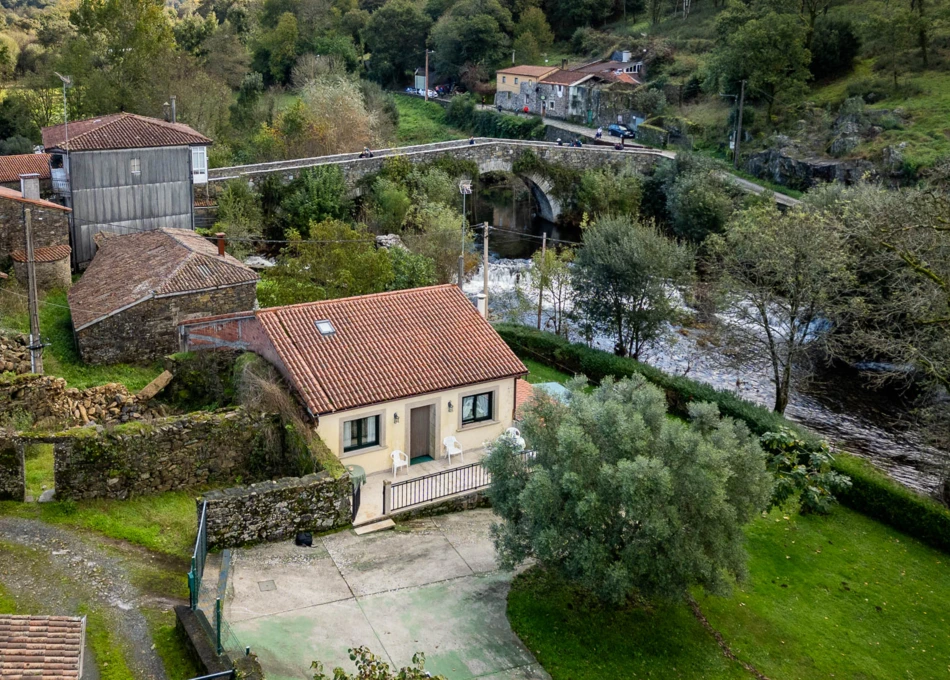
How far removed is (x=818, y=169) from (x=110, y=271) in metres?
39.3

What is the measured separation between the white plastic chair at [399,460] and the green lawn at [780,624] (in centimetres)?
447

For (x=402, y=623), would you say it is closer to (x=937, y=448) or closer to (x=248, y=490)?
(x=248, y=490)

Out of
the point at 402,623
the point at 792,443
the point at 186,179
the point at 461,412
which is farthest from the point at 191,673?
the point at 186,179

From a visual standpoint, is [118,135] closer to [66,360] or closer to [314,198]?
[314,198]

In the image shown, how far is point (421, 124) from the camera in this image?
8344 cm

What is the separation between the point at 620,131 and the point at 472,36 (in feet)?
81.5

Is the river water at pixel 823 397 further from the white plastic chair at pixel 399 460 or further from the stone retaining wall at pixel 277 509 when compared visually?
the stone retaining wall at pixel 277 509

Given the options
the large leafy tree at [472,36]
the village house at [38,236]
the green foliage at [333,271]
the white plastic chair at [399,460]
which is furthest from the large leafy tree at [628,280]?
the large leafy tree at [472,36]

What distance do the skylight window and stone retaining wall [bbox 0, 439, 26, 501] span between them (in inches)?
274

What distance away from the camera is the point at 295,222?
47312mm

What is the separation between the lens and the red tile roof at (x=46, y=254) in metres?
32.6

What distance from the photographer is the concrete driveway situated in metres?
15.0

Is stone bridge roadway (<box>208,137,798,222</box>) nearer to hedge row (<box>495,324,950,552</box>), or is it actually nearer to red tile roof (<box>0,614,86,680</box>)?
hedge row (<box>495,324,950,552</box>)

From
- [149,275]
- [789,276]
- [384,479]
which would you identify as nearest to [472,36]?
[149,275]
